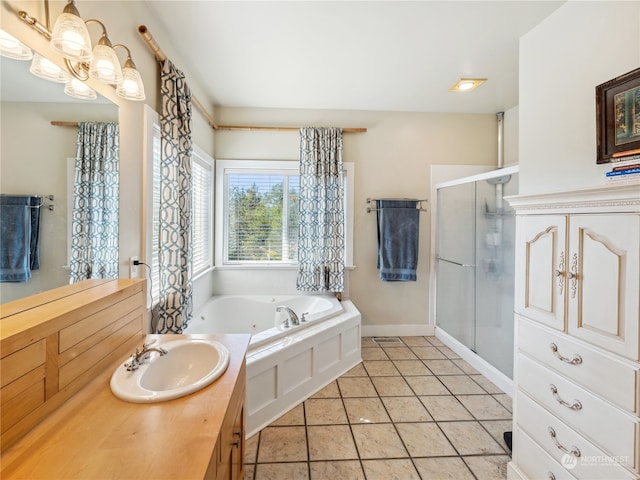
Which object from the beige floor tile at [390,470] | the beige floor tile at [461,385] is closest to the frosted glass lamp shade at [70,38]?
the beige floor tile at [390,470]

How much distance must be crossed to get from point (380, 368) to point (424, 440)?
85cm

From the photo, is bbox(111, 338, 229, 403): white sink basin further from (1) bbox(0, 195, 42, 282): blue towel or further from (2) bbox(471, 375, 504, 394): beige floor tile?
(2) bbox(471, 375, 504, 394): beige floor tile

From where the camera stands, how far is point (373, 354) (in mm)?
2830

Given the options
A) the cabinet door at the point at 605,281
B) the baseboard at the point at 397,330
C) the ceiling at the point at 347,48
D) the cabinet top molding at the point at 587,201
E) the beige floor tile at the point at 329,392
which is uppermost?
the ceiling at the point at 347,48

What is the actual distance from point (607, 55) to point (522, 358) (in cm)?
146

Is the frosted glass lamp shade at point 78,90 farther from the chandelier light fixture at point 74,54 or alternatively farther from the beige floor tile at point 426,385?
the beige floor tile at point 426,385

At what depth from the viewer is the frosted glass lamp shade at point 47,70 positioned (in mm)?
928

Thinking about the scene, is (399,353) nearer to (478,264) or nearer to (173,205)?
(478,264)

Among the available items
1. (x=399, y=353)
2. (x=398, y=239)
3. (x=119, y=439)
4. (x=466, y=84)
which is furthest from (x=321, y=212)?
(x=119, y=439)

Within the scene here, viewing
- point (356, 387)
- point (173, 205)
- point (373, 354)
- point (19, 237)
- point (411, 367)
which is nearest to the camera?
point (19, 237)

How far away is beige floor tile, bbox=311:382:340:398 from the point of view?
2139mm

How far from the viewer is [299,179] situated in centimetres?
307

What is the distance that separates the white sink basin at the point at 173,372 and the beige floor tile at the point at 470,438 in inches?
62.0

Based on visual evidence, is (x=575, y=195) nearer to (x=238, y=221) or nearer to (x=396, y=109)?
(x=396, y=109)
